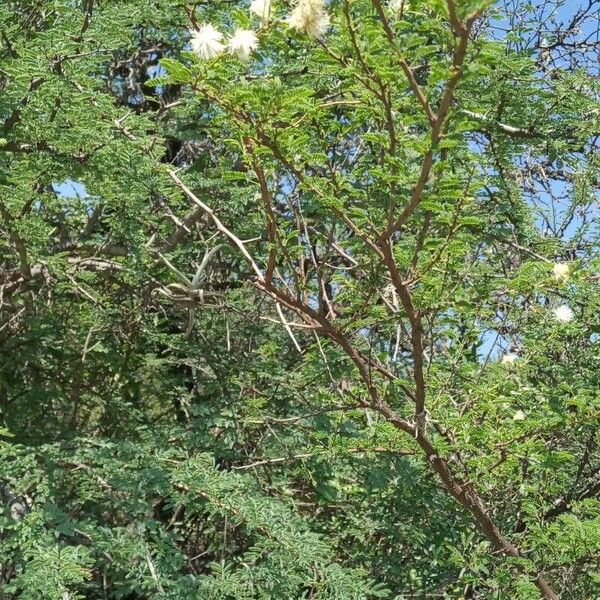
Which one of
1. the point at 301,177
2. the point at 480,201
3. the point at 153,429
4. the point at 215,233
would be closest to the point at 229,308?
the point at 215,233

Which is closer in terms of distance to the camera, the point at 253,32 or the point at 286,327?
the point at 253,32

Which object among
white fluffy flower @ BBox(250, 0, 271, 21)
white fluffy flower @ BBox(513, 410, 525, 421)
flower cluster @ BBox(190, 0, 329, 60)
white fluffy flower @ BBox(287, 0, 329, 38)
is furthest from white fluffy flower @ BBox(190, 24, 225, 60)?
white fluffy flower @ BBox(513, 410, 525, 421)

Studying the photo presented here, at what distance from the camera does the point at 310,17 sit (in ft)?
6.69

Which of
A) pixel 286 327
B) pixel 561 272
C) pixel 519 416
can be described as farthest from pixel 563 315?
pixel 286 327

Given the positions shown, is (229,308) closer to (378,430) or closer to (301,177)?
(378,430)

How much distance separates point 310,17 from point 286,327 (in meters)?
1.44

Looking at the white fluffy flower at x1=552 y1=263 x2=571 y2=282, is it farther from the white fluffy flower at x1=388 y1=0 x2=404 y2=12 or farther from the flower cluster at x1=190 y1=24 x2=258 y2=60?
the flower cluster at x1=190 y1=24 x2=258 y2=60

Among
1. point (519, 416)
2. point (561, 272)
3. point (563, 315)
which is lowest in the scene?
point (519, 416)

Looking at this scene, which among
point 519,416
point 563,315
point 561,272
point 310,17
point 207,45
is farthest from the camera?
point 563,315

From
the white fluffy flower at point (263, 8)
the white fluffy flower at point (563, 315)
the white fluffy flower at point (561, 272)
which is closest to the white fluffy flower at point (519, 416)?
the white fluffy flower at point (563, 315)

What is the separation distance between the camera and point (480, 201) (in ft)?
13.4

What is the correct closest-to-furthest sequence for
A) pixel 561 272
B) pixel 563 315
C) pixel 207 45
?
pixel 207 45
pixel 561 272
pixel 563 315

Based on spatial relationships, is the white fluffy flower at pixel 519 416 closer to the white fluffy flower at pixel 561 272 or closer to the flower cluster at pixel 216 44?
the white fluffy flower at pixel 561 272

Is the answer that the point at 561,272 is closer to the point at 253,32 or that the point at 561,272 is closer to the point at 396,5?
the point at 396,5
